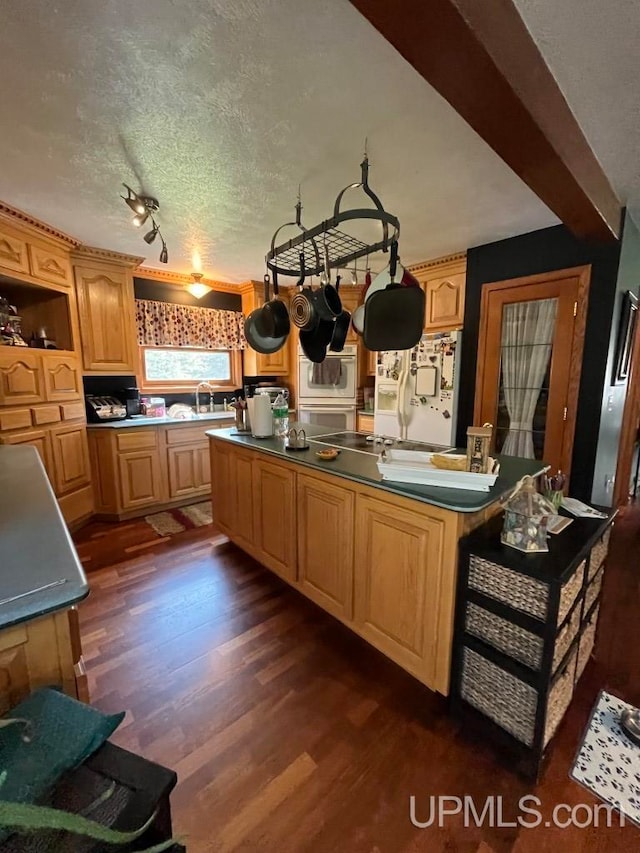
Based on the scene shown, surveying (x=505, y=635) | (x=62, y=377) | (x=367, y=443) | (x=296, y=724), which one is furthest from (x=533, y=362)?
(x=62, y=377)

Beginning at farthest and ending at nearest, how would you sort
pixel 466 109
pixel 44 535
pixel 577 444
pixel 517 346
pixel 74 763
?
pixel 517 346, pixel 577 444, pixel 466 109, pixel 44 535, pixel 74 763

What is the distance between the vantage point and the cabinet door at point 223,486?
263 centimetres

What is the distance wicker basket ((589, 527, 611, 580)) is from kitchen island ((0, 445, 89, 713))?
1750mm

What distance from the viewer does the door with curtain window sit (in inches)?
Answer: 105

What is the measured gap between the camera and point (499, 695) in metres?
1.31

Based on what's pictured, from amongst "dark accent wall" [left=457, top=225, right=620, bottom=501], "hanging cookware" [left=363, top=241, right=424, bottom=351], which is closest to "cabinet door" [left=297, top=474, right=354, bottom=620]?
"hanging cookware" [left=363, top=241, right=424, bottom=351]

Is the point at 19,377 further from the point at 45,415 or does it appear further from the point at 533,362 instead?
the point at 533,362

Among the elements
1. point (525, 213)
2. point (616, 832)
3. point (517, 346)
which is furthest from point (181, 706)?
point (525, 213)

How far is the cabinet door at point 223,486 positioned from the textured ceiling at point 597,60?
2420 mm

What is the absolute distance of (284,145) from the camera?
174 cm

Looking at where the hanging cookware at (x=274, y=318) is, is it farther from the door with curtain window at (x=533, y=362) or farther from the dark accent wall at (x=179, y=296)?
the dark accent wall at (x=179, y=296)

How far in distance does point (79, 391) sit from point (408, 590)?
10.3 ft

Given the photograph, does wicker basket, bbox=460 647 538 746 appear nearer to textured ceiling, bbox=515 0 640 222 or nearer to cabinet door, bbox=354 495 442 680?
cabinet door, bbox=354 495 442 680

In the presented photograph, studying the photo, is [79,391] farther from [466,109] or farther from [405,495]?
[466,109]
